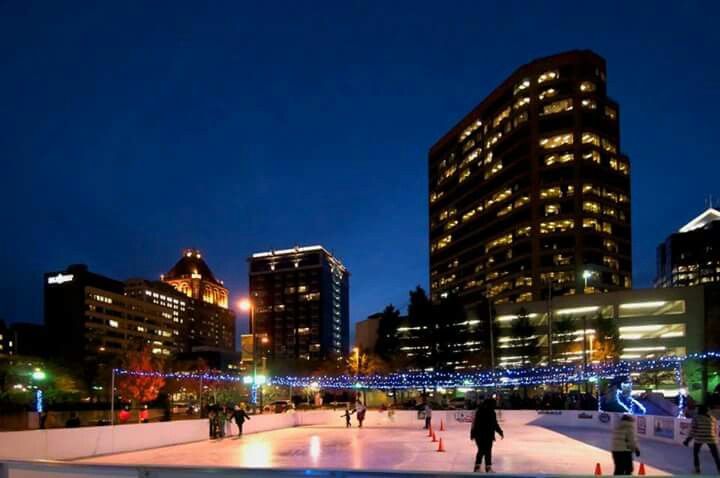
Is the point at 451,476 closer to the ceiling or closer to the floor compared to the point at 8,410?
closer to the ceiling

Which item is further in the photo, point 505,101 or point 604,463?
point 505,101

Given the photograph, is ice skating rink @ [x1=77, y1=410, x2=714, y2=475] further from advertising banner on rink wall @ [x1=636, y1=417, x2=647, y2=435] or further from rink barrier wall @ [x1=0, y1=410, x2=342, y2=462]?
advertising banner on rink wall @ [x1=636, y1=417, x2=647, y2=435]

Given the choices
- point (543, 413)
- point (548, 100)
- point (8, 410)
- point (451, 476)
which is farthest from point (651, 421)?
point (548, 100)

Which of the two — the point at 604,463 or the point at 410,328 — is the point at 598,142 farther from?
the point at 604,463

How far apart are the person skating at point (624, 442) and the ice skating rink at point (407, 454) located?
3.17 metres

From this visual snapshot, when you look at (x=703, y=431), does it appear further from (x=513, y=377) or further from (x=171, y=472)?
(x=513, y=377)

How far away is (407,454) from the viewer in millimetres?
22578

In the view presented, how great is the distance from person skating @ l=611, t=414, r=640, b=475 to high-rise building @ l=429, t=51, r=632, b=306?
289ft

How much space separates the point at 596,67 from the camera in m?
110

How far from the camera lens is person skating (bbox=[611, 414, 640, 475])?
40.0 feet

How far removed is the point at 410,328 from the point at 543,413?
133 ft

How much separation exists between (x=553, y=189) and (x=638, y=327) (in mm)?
→ 32484

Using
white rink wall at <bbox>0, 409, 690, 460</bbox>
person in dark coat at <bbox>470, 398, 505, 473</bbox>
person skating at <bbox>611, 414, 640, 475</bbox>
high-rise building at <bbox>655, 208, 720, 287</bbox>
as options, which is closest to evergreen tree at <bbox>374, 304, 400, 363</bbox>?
white rink wall at <bbox>0, 409, 690, 460</bbox>

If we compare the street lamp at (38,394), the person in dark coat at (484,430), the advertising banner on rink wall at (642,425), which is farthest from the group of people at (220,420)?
the person in dark coat at (484,430)
